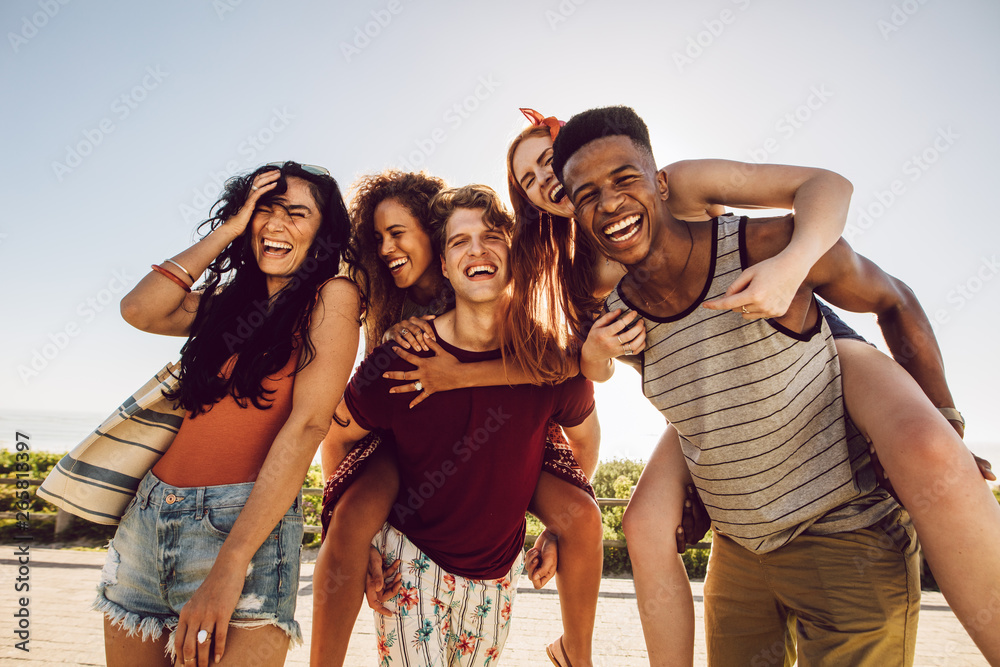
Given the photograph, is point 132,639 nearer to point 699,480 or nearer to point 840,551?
point 699,480

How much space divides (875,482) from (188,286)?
2.64m

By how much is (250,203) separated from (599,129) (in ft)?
4.66

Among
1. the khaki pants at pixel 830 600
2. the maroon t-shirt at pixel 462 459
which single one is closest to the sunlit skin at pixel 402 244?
the maroon t-shirt at pixel 462 459

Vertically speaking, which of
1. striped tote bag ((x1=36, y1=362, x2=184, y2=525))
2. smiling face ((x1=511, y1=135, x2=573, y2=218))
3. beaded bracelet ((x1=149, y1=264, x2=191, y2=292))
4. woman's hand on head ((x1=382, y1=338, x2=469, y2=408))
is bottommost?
striped tote bag ((x1=36, y1=362, x2=184, y2=525))

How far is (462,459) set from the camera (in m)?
2.22

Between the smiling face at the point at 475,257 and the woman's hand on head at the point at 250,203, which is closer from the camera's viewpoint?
the woman's hand on head at the point at 250,203

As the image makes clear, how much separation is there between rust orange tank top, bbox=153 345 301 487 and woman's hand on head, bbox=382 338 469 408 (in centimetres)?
45

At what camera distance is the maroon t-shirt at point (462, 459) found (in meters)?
2.23

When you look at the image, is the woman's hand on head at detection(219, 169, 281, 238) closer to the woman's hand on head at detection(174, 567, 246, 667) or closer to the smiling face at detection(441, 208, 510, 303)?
the smiling face at detection(441, 208, 510, 303)

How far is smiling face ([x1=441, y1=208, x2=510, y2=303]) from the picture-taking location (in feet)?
7.93

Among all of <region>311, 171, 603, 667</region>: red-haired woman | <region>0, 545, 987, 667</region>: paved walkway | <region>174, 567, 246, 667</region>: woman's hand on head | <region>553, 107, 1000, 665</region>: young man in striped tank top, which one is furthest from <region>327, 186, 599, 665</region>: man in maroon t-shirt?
<region>0, 545, 987, 667</region>: paved walkway

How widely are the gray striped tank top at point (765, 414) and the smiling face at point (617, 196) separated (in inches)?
9.8

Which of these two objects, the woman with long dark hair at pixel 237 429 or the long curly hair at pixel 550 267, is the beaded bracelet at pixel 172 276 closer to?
the woman with long dark hair at pixel 237 429

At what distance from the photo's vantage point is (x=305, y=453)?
5.98ft
